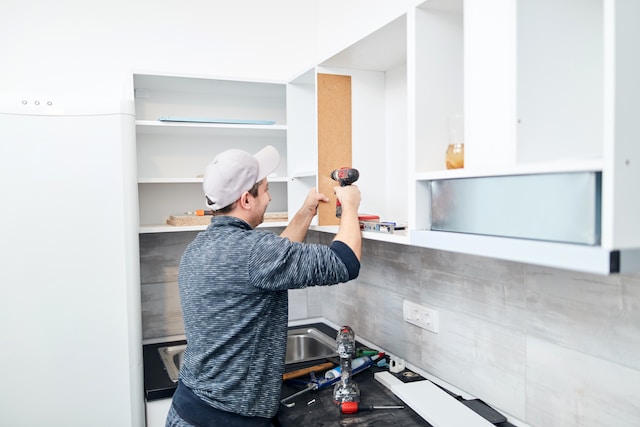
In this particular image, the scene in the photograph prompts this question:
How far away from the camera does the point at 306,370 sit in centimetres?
198

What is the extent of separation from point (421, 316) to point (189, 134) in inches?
56.7

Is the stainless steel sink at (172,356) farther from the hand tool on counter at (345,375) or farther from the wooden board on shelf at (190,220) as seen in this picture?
the hand tool on counter at (345,375)

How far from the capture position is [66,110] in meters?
1.83

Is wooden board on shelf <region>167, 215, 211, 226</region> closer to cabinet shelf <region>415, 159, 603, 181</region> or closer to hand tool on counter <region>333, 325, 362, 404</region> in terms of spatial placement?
hand tool on counter <region>333, 325, 362, 404</region>

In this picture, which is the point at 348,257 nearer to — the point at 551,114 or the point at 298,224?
the point at 298,224

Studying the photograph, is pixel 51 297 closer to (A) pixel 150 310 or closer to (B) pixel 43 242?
(B) pixel 43 242

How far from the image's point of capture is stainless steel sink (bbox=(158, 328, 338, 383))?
2.36 meters

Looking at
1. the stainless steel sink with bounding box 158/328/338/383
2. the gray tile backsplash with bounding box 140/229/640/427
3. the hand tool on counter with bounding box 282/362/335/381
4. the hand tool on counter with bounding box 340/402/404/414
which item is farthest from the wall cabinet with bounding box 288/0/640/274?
the stainless steel sink with bounding box 158/328/338/383

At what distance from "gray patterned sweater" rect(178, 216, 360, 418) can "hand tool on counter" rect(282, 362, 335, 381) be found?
1.19 feet

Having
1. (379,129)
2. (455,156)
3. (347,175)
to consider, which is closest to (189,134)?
(379,129)

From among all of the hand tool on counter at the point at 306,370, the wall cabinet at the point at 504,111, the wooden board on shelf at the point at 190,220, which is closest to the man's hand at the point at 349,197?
the wall cabinet at the point at 504,111

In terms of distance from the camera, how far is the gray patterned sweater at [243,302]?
1.43 meters

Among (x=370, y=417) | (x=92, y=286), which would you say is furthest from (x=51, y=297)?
(x=370, y=417)

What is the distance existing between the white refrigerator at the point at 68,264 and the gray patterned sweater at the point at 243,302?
0.46 m
